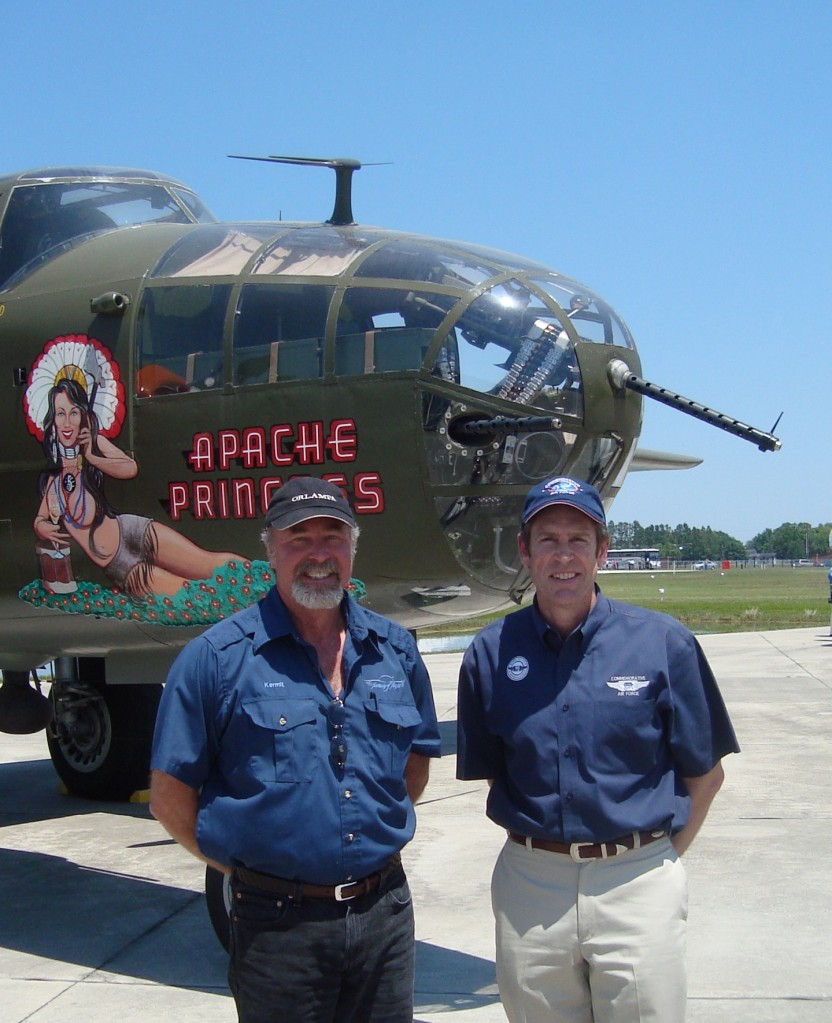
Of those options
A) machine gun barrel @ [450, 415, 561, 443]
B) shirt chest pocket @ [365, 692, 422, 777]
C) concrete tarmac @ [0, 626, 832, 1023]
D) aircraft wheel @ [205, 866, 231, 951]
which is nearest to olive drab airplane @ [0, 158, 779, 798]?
machine gun barrel @ [450, 415, 561, 443]

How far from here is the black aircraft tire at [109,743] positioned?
9.90 m

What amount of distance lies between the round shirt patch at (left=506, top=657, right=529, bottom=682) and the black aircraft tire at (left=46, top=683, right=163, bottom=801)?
6.81 meters

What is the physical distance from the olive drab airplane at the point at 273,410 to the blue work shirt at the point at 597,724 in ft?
7.23

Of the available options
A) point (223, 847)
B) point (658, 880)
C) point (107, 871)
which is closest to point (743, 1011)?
point (658, 880)

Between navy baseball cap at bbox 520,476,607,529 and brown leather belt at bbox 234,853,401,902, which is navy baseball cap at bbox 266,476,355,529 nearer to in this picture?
navy baseball cap at bbox 520,476,607,529

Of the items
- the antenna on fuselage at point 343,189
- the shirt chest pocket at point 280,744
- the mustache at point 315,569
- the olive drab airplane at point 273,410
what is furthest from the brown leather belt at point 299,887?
the antenna on fuselage at point 343,189

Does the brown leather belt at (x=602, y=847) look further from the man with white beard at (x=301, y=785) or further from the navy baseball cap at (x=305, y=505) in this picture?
the navy baseball cap at (x=305, y=505)

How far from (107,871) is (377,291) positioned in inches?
164

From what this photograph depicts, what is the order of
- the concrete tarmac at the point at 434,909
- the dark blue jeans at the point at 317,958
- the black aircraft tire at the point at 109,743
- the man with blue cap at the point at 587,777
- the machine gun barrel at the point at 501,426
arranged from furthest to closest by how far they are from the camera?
the black aircraft tire at the point at 109,743 → the machine gun barrel at the point at 501,426 → the concrete tarmac at the point at 434,909 → the man with blue cap at the point at 587,777 → the dark blue jeans at the point at 317,958

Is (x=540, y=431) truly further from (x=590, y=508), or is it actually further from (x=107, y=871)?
(x=107, y=871)

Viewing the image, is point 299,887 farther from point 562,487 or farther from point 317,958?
point 562,487

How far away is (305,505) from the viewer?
11.0ft

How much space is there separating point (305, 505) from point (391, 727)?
2.05ft

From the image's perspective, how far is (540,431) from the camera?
18.2ft
